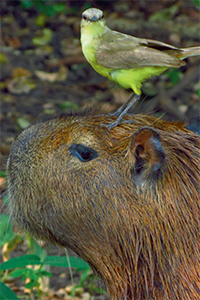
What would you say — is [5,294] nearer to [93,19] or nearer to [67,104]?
[93,19]

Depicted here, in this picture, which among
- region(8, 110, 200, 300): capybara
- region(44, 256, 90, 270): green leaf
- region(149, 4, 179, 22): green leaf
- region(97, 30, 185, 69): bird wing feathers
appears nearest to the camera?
region(97, 30, 185, 69): bird wing feathers

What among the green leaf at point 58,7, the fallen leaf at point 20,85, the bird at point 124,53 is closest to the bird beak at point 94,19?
the bird at point 124,53

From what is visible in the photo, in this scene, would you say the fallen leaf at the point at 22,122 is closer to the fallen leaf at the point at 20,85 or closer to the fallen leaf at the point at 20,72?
the fallen leaf at the point at 20,85

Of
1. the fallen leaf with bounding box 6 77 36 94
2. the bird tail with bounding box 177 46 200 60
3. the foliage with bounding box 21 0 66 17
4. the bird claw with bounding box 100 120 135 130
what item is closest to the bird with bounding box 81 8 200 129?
the bird tail with bounding box 177 46 200 60

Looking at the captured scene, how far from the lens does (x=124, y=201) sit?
2154mm

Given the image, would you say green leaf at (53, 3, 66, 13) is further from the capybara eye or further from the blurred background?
the capybara eye

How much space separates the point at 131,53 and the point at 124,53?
0.03 m

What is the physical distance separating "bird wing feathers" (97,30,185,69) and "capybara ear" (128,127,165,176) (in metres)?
0.30

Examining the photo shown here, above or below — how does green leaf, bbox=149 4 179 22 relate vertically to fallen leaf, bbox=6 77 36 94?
above

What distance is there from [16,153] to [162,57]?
3.13 ft

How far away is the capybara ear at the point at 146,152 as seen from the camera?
6.59 ft

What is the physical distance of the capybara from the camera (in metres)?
2.14

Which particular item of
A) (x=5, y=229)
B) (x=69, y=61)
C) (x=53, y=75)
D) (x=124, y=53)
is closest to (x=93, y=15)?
(x=124, y=53)

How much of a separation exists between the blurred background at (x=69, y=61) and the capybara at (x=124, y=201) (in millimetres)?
2863
